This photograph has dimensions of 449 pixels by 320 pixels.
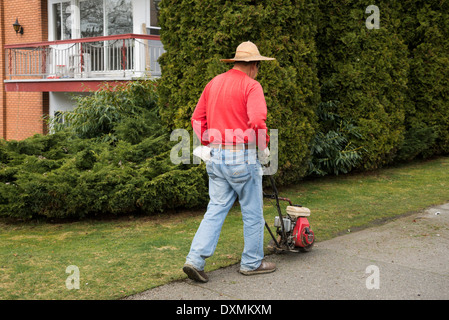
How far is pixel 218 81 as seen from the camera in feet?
14.3

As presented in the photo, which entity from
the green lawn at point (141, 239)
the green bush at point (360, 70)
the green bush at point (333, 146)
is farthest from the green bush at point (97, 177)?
the green bush at point (360, 70)

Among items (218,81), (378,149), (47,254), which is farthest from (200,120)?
(378,149)

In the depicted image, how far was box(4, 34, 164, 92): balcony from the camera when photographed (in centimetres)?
1244

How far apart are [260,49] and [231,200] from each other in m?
3.62

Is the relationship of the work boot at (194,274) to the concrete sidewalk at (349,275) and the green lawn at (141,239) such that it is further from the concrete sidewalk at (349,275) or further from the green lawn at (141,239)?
the green lawn at (141,239)

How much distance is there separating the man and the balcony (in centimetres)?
721

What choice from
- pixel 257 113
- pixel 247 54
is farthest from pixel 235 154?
pixel 247 54

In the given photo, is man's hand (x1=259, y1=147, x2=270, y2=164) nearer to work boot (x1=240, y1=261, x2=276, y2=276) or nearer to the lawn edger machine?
the lawn edger machine

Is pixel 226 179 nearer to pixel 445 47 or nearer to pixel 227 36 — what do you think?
pixel 227 36

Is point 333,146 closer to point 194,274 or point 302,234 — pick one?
point 302,234

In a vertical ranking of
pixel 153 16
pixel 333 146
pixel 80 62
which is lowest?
pixel 333 146

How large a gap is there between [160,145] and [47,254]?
2774mm

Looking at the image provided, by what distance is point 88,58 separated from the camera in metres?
14.5

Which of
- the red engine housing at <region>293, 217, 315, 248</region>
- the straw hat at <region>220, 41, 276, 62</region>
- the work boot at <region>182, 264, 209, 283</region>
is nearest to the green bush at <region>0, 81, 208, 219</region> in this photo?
the red engine housing at <region>293, 217, 315, 248</region>
